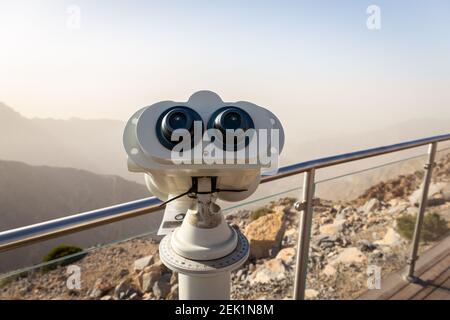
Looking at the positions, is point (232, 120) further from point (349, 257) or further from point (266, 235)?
point (349, 257)

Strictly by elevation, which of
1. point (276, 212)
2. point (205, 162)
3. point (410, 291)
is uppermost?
point (205, 162)

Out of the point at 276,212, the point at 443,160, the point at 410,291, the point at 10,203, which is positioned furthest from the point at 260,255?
the point at 10,203

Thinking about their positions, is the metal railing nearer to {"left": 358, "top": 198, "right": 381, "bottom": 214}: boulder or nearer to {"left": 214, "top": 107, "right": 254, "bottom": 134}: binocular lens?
{"left": 214, "top": 107, "right": 254, "bottom": 134}: binocular lens

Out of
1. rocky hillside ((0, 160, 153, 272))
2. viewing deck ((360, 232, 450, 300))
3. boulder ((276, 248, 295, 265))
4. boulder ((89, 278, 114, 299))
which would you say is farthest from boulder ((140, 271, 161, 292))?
rocky hillside ((0, 160, 153, 272))

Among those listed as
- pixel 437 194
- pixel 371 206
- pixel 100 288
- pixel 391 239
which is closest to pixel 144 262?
pixel 100 288

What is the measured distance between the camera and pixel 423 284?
172cm

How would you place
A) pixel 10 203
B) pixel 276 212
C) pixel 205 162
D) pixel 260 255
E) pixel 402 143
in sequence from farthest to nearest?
1. pixel 10 203
2. pixel 260 255
3. pixel 276 212
4. pixel 402 143
5. pixel 205 162

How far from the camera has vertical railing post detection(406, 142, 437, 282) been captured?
1.75 meters

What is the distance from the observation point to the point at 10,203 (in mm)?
26609

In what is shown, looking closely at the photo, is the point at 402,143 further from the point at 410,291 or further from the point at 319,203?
the point at 410,291

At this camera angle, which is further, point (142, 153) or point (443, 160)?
point (443, 160)

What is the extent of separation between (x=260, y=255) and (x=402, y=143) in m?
0.98

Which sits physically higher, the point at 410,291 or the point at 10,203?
the point at 410,291

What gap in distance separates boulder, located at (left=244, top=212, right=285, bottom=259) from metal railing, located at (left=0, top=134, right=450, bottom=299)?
12.3 inches
